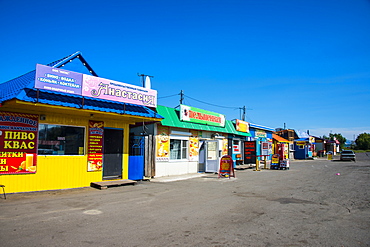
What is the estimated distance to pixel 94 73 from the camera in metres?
13.9

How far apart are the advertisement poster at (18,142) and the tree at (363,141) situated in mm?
126918

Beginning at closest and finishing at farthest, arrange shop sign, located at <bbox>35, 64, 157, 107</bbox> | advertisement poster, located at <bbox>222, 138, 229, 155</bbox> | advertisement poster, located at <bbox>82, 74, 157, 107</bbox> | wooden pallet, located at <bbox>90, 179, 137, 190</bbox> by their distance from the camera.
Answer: shop sign, located at <bbox>35, 64, 157, 107</bbox> → advertisement poster, located at <bbox>82, 74, 157, 107</bbox> → wooden pallet, located at <bbox>90, 179, 137, 190</bbox> → advertisement poster, located at <bbox>222, 138, 229, 155</bbox>

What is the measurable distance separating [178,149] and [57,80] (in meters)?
10.2

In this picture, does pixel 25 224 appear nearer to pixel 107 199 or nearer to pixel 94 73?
pixel 107 199

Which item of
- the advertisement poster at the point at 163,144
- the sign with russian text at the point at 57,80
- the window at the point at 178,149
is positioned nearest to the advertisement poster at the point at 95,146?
the sign with russian text at the point at 57,80

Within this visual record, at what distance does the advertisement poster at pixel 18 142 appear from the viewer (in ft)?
34.1

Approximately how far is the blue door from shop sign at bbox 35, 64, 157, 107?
2.61 meters

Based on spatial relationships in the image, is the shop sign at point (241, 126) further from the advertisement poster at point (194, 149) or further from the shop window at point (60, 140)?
the shop window at point (60, 140)

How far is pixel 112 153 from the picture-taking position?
14195mm

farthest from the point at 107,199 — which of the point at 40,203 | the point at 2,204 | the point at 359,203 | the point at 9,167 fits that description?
the point at 359,203

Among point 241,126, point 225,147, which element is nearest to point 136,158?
point 225,147

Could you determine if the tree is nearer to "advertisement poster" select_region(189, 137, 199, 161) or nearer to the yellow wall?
"advertisement poster" select_region(189, 137, 199, 161)

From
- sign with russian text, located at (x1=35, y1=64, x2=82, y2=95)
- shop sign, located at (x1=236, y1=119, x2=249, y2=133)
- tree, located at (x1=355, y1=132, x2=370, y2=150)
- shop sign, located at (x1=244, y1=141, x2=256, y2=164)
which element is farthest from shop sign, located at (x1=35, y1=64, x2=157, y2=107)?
tree, located at (x1=355, y1=132, x2=370, y2=150)

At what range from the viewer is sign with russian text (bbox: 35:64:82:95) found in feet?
33.9
